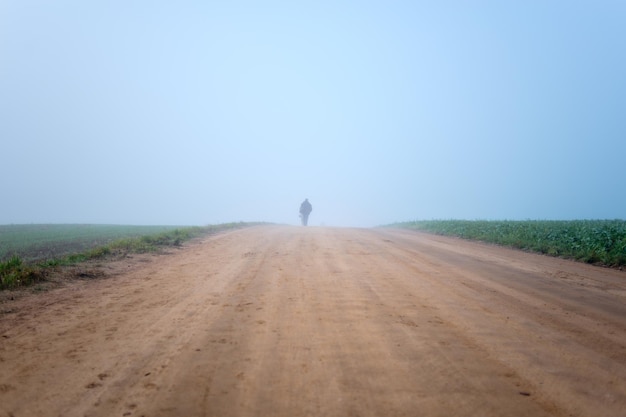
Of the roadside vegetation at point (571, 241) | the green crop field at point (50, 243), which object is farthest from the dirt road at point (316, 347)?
the green crop field at point (50, 243)

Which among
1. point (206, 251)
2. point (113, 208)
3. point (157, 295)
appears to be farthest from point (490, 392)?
point (113, 208)

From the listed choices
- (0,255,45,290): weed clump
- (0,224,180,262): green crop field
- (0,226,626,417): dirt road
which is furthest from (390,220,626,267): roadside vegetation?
(0,224,180,262): green crop field

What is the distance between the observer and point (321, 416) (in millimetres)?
2875

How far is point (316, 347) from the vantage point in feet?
13.6

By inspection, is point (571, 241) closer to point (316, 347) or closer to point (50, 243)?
point (316, 347)

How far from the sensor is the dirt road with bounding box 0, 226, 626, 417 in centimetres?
308

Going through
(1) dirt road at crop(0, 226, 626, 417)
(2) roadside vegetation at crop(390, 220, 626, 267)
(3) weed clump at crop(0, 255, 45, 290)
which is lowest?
(1) dirt road at crop(0, 226, 626, 417)

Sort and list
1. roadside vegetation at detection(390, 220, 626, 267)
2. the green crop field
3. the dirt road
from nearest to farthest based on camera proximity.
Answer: the dirt road, roadside vegetation at detection(390, 220, 626, 267), the green crop field

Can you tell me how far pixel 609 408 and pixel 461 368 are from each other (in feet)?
3.67

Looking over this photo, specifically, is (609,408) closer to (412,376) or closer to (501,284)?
(412,376)

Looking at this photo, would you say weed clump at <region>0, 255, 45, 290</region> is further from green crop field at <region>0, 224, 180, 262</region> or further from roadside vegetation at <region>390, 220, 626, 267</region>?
roadside vegetation at <region>390, 220, 626, 267</region>

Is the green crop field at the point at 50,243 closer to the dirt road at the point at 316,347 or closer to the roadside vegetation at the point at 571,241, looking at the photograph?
the dirt road at the point at 316,347

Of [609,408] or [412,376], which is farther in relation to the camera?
[412,376]

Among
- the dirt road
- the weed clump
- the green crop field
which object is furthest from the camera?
the green crop field
